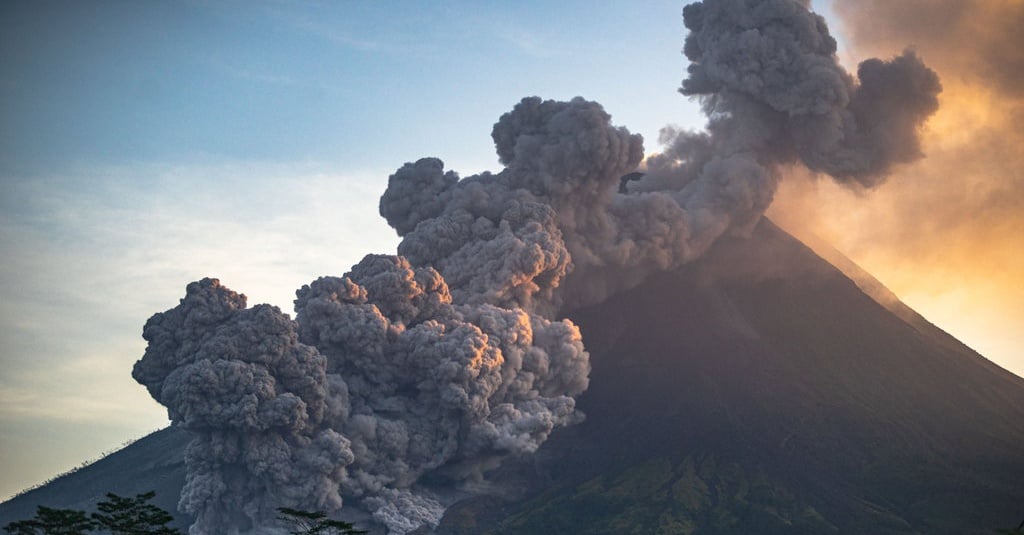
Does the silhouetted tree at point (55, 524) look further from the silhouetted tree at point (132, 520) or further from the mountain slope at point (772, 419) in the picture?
the mountain slope at point (772, 419)

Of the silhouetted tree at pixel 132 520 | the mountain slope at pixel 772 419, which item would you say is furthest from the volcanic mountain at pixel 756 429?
the silhouetted tree at pixel 132 520

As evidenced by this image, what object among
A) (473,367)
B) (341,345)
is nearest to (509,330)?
(473,367)

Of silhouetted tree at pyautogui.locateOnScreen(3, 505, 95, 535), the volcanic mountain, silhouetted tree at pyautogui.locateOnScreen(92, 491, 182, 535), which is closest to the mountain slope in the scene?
the volcanic mountain

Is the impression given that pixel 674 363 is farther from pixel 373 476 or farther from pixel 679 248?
pixel 373 476

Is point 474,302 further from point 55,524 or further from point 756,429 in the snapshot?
point 55,524

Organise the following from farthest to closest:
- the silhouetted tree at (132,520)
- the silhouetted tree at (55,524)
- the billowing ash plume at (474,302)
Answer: the billowing ash plume at (474,302) → the silhouetted tree at (132,520) → the silhouetted tree at (55,524)

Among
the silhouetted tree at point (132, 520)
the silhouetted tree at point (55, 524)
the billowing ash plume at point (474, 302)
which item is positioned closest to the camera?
the silhouetted tree at point (55, 524)

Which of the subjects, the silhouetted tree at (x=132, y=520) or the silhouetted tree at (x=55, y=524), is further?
the silhouetted tree at (x=132, y=520)
